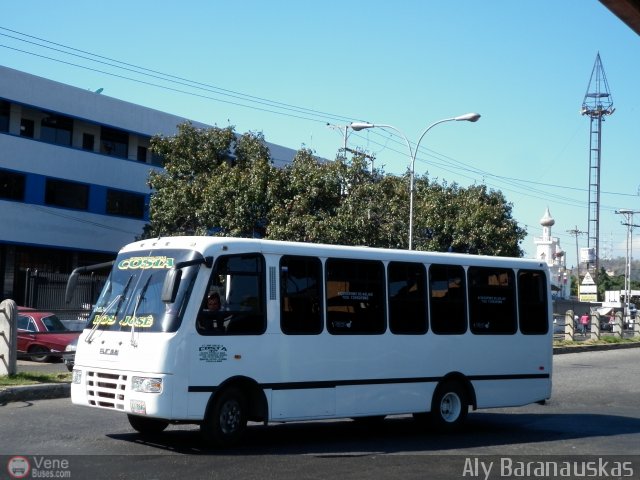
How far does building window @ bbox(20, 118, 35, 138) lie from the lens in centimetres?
3875

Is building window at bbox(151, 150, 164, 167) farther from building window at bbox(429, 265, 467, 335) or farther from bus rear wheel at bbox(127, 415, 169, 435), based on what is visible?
bus rear wheel at bbox(127, 415, 169, 435)

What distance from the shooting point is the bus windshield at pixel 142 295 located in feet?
33.8

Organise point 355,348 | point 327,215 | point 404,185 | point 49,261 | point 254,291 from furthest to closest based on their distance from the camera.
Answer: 1. point 404,185
2. point 49,261
3. point 327,215
4. point 355,348
5. point 254,291

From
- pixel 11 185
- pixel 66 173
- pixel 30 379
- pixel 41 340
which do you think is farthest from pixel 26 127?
pixel 30 379

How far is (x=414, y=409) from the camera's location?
12.5 metres

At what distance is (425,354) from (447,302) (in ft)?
3.18

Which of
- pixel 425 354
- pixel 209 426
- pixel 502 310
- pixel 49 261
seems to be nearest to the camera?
pixel 209 426

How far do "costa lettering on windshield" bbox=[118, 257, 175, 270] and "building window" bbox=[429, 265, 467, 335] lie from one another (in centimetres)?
432

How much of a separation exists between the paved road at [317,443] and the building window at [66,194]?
86.3 feet

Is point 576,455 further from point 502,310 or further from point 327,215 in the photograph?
point 327,215

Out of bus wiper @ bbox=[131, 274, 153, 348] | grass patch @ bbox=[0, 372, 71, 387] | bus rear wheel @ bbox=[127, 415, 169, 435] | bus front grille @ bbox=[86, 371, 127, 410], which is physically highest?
bus wiper @ bbox=[131, 274, 153, 348]

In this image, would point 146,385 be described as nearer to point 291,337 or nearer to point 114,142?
point 291,337

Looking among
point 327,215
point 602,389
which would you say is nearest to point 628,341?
point 327,215

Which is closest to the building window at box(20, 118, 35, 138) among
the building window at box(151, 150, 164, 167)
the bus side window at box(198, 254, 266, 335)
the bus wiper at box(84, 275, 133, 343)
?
the building window at box(151, 150, 164, 167)
